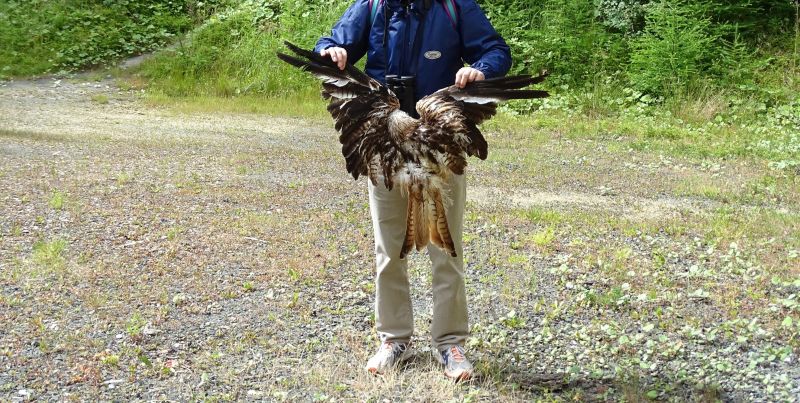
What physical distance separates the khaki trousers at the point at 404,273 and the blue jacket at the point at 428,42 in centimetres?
55

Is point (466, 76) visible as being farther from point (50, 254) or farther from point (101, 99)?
point (101, 99)

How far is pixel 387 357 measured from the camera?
15.2 ft

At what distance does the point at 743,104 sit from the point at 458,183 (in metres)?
10.8

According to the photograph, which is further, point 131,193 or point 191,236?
point 131,193

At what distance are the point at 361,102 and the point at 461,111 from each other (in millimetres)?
496

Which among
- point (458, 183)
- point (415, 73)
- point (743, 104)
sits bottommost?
point (743, 104)

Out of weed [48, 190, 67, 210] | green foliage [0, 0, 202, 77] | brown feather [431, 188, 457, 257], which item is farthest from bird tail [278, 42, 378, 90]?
green foliage [0, 0, 202, 77]

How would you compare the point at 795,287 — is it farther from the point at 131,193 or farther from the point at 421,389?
the point at 131,193

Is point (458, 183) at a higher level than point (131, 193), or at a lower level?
higher

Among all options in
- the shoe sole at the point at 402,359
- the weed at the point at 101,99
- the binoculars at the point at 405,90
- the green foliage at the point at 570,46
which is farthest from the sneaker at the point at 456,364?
the weed at the point at 101,99

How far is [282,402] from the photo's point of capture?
14.5 feet

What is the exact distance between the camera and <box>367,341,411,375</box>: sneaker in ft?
15.1

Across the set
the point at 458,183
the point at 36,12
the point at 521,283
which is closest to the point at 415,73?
the point at 458,183

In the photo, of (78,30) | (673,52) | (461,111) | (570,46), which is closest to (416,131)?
(461,111)
